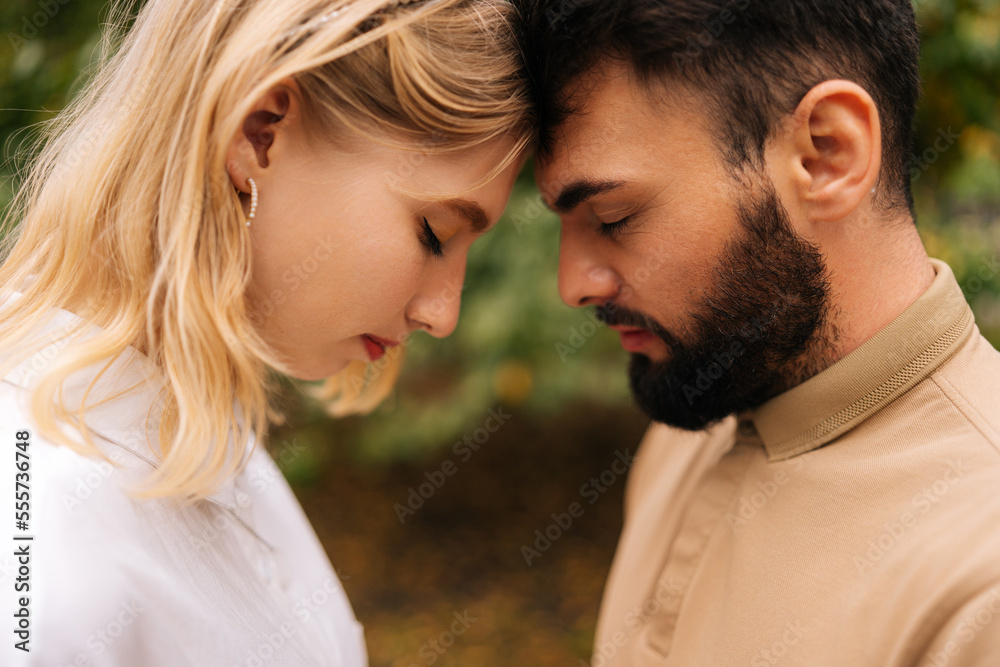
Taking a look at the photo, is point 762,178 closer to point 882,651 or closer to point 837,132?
point 837,132

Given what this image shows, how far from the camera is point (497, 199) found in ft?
5.90

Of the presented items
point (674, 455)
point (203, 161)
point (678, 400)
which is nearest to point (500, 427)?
point (674, 455)

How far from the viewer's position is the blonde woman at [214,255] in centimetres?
145

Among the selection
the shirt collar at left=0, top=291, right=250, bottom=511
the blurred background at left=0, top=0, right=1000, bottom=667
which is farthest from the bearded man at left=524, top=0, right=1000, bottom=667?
the blurred background at left=0, top=0, right=1000, bottom=667

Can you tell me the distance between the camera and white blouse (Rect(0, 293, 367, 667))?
1293 mm

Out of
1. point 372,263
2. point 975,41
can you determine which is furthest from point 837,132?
point 975,41

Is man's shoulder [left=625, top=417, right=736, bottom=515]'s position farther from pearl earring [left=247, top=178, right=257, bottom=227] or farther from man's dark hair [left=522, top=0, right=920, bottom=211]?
pearl earring [left=247, top=178, right=257, bottom=227]

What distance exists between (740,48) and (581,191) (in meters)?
0.46

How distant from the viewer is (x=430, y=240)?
177 centimetres

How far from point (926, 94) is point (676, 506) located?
210 centimetres

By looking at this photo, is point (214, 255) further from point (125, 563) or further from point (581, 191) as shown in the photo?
point (581, 191)

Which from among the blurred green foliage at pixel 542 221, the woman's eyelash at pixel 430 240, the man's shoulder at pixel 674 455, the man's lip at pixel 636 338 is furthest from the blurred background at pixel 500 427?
the woman's eyelash at pixel 430 240

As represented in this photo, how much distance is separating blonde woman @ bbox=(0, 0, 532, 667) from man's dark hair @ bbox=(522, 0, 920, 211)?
0.20m

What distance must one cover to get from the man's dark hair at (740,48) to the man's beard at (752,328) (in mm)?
187
